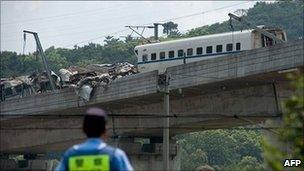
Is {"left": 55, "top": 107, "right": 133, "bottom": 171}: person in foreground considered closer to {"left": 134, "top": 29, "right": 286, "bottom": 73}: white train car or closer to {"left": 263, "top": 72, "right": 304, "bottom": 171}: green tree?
{"left": 263, "top": 72, "right": 304, "bottom": 171}: green tree

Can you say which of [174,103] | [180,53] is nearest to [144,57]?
[180,53]

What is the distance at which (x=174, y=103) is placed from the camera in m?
56.1

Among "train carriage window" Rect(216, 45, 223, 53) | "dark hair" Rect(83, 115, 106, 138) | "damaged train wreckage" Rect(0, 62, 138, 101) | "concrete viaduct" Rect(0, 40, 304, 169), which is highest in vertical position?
"train carriage window" Rect(216, 45, 223, 53)

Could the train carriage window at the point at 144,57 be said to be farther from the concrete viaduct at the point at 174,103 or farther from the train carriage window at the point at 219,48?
the train carriage window at the point at 219,48

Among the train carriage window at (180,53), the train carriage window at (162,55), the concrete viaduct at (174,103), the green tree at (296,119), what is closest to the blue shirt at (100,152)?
the green tree at (296,119)

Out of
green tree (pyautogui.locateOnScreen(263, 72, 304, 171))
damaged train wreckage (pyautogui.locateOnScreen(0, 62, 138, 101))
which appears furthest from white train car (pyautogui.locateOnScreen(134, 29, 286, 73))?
green tree (pyautogui.locateOnScreen(263, 72, 304, 171))

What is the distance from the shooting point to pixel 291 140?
1149cm

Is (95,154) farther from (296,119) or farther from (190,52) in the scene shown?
(190,52)

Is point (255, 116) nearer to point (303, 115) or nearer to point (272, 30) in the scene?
point (272, 30)

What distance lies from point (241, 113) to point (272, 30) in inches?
314

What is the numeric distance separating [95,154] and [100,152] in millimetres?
55

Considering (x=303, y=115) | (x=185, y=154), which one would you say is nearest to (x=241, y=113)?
(x=303, y=115)

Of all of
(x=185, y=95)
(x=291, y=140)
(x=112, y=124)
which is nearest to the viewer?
(x=291, y=140)

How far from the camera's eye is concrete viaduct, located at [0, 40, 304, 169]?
4581 centimetres
